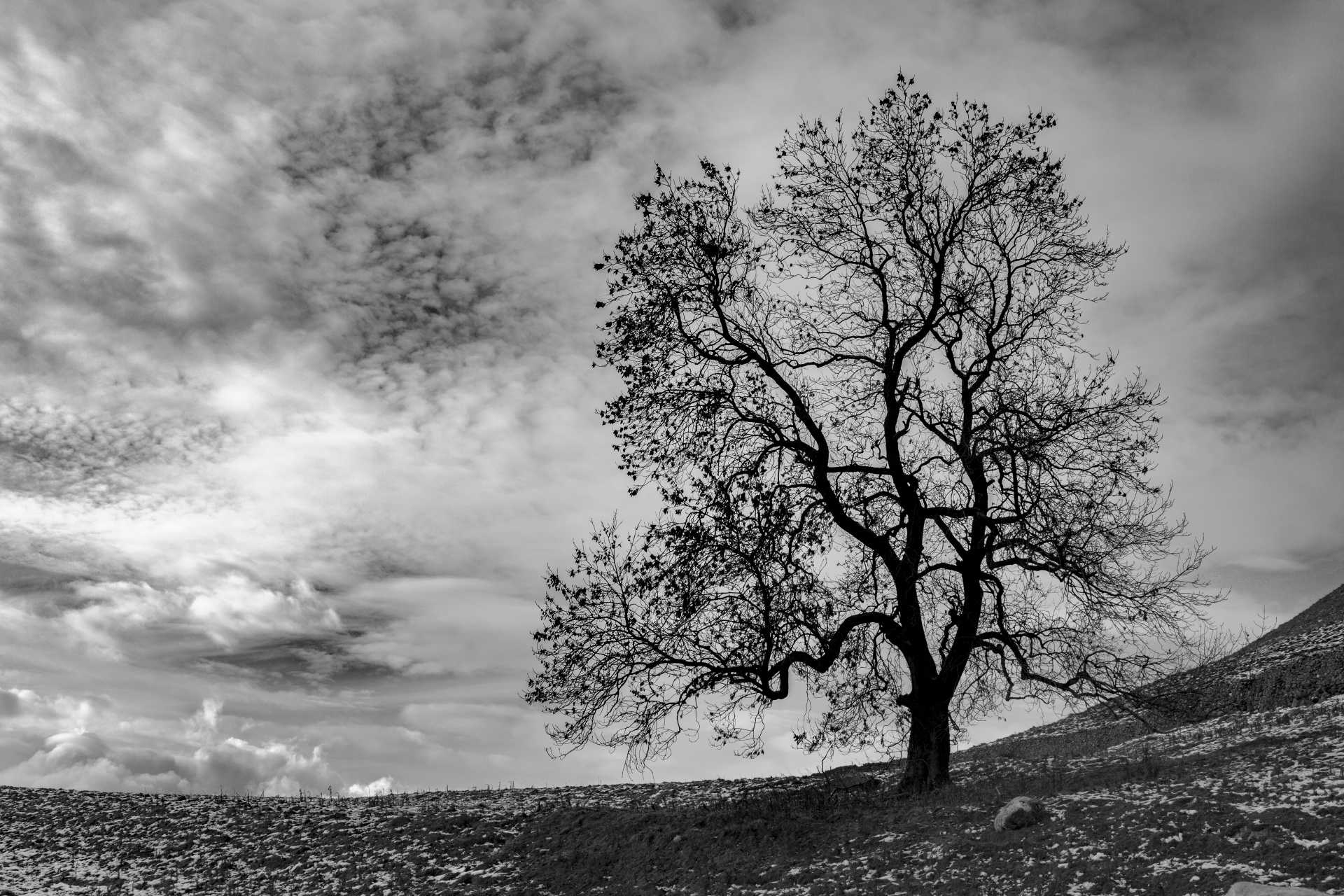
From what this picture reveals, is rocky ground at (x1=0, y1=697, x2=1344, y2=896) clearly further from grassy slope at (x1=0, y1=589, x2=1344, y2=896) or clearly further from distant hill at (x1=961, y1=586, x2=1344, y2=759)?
distant hill at (x1=961, y1=586, x2=1344, y2=759)

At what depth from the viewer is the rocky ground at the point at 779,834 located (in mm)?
12531

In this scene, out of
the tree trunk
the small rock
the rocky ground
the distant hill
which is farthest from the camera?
the distant hill

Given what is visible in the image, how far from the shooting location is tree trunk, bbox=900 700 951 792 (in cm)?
1772

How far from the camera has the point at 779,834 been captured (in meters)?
16.0

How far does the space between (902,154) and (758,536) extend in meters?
8.87

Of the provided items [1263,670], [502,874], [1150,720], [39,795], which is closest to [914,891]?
[502,874]

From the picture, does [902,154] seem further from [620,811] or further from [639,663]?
[620,811]

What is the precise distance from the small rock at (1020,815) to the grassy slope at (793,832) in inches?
6.2

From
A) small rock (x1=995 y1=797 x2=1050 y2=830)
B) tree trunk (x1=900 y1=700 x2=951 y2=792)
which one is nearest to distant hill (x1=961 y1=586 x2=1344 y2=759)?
tree trunk (x1=900 y1=700 x2=951 y2=792)

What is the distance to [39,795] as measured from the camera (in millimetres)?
23781

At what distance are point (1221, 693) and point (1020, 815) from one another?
47.1 feet

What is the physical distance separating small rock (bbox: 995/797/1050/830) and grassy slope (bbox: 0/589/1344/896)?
0.52 ft

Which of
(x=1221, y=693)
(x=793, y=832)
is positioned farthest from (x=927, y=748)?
(x=1221, y=693)

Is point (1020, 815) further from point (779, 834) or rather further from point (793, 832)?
point (779, 834)
